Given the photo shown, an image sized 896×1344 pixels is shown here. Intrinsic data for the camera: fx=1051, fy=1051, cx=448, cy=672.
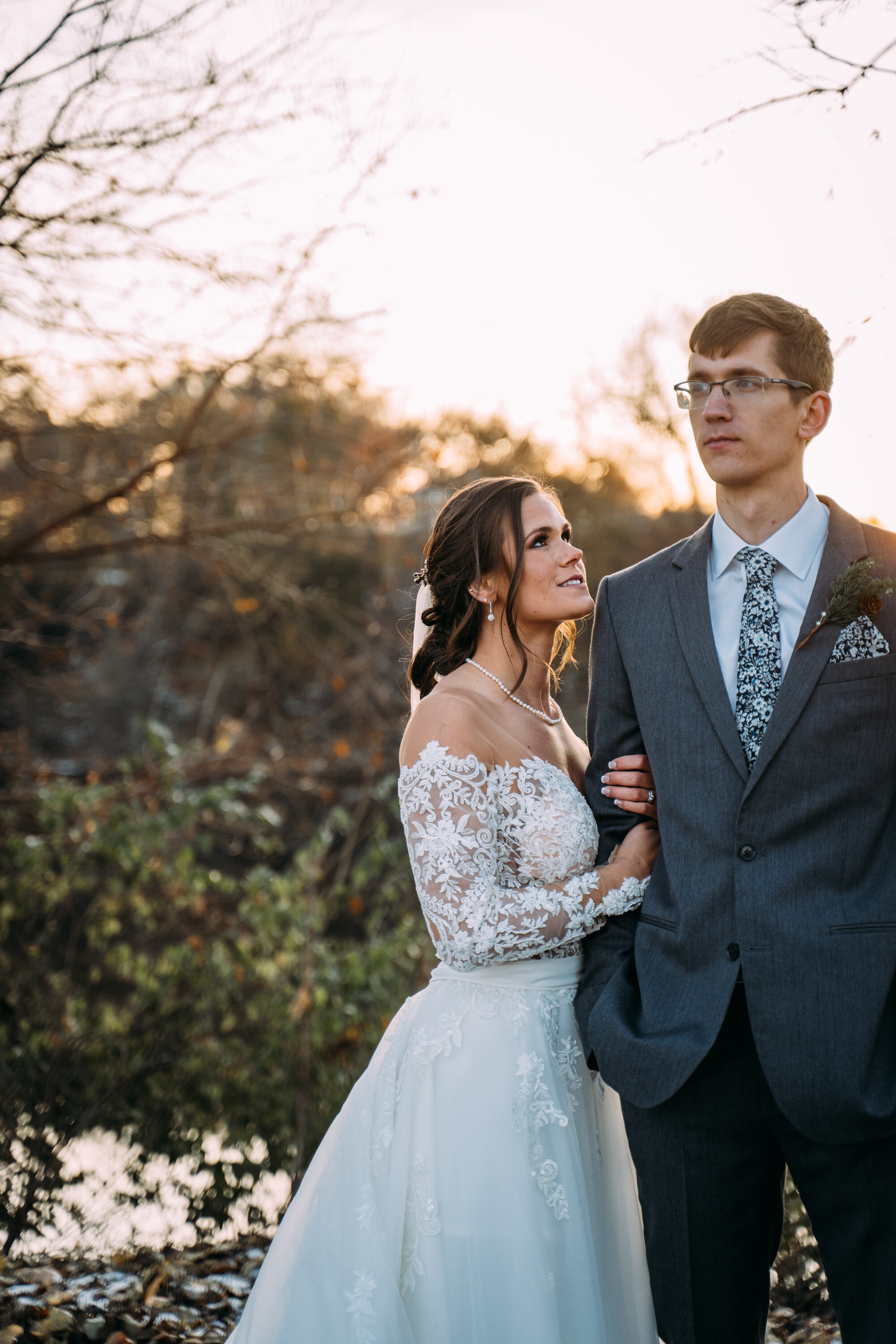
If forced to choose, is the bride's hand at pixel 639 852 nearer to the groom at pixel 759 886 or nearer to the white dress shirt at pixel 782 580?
the groom at pixel 759 886

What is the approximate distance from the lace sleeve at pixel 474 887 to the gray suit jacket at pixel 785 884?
149mm

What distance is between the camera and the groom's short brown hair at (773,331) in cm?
217

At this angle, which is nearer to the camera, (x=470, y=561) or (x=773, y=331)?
(x=773, y=331)

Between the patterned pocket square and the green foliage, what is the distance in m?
3.30

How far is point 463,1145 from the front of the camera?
89.7 inches

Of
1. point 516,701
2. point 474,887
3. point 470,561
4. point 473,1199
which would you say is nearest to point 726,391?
point 470,561

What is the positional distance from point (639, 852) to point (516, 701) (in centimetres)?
52

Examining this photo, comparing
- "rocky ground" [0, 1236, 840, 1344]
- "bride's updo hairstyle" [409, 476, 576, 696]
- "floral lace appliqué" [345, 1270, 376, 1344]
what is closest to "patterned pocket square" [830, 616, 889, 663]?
"bride's updo hairstyle" [409, 476, 576, 696]

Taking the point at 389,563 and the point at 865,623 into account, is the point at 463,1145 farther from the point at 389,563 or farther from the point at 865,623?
the point at 389,563

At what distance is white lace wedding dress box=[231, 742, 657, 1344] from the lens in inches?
86.4

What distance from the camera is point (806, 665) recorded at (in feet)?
6.64

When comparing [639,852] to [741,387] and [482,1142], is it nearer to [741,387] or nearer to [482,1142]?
[482,1142]

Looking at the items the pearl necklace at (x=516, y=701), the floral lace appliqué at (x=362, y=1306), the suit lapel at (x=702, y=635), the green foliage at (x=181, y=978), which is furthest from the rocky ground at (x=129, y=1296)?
the suit lapel at (x=702, y=635)

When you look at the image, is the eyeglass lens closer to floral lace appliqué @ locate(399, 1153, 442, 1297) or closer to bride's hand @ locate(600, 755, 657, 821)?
bride's hand @ locate(600, 755, 657, 821)
